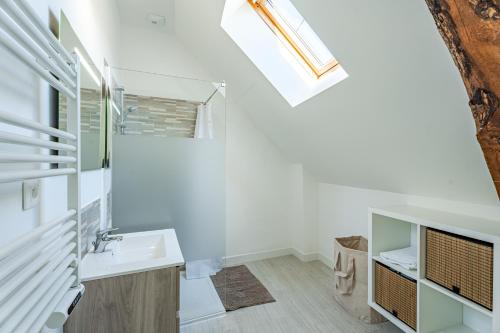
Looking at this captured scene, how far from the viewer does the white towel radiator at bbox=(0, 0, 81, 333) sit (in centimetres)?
49

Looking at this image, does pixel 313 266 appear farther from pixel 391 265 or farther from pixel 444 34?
pixel 444 34

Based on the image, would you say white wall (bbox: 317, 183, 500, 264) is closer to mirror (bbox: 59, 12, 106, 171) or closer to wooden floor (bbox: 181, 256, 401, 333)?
wooden floor (bbox: 181, 256, 401, 333)

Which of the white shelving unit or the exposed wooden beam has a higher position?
the exposed wooden beam

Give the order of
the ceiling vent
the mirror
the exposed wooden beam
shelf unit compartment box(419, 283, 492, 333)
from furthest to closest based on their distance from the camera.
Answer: the ceiling vent < shelf unit compartment box(419, 283, 492, 333) < the mirror < the exposed wooden beam

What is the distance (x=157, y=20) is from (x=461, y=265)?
10.4ft

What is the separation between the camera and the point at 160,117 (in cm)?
202

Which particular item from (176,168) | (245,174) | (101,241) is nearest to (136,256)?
(101,241)

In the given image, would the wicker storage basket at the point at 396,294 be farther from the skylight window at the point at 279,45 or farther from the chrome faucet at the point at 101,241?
the chrome faucet at the point at 101,241

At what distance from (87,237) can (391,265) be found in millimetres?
2071

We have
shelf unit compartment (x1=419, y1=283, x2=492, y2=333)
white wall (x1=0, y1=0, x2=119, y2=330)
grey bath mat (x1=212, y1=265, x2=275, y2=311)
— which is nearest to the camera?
white wall (x1=0, y1=0, x2=119, y2=330)

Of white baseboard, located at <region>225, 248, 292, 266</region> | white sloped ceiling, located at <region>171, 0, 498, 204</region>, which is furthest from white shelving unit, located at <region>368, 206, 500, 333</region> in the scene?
white baseboard, located at <region>225, 248, 292, 266</region>

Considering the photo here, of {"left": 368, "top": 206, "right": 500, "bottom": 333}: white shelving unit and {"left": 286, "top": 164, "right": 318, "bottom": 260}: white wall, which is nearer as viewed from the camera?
{"left": 368, "top": 206, "right": 500, "bottom": 333}: white shelving unit

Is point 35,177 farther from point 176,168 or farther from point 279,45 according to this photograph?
point 279,45

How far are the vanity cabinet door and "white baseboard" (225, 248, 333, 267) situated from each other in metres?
1.72
